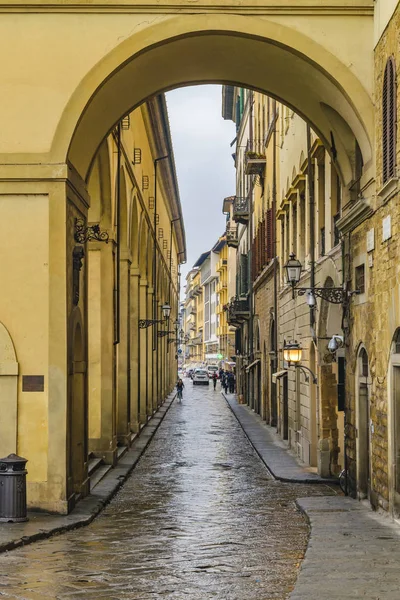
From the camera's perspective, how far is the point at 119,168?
849 inches

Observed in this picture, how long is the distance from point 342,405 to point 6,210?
6576 millimetres

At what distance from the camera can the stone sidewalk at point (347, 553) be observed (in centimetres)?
839

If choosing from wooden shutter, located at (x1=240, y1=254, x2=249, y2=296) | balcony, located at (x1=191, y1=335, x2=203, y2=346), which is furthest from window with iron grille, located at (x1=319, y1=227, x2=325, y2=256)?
balcony, located at (x1=191, y1=335, x2=203, y2=346)

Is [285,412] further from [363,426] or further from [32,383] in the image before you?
[32,383]

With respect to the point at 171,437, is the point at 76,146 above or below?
above

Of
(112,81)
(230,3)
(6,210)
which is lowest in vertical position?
(6,210)

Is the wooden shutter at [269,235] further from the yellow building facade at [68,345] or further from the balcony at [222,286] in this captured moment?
the balcony at [222,286]

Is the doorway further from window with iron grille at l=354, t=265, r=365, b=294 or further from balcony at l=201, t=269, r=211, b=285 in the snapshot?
balcony at l=201, t=269, r=211, b=285

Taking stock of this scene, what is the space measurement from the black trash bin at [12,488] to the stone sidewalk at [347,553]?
12.5ft

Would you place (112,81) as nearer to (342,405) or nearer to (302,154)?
(342,405)

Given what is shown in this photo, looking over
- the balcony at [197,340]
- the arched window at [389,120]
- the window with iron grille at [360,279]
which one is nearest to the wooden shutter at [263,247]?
the window with iron grille at [360,279]

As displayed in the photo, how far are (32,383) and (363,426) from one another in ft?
16.8

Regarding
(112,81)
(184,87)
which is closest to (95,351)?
(184,87)

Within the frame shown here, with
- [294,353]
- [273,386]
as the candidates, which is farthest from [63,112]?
[273,386]
